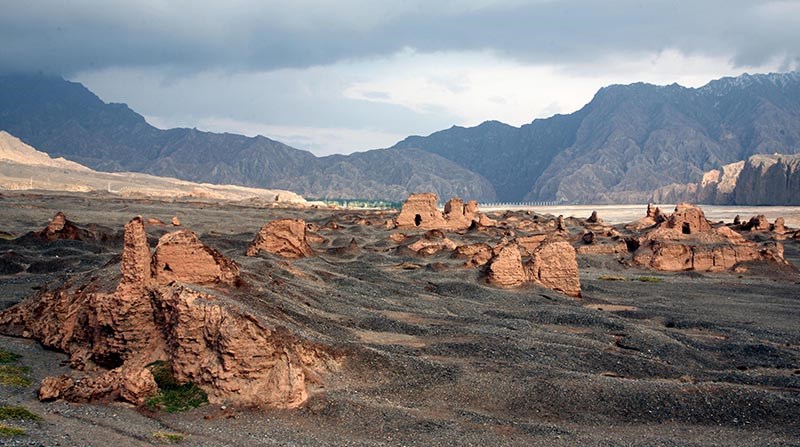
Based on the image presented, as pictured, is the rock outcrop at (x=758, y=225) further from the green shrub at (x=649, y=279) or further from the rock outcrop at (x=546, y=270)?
the rock outcrop at (x=546, y=270)

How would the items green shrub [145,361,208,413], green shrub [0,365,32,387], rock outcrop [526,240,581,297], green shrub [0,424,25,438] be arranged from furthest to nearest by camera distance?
1. rock outcrop [526,240,581,297]
2. green shrub [0,365,32,387]
3. green shrub [145,361,208,413]
4. green shrub [0,424,25,438]

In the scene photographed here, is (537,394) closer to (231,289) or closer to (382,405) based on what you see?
(382,405)

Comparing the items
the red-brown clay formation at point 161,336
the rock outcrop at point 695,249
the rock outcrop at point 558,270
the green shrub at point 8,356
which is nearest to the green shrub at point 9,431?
the red-brown clay formation at point 161,336

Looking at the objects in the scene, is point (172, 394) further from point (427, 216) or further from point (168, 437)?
point (427, 216)

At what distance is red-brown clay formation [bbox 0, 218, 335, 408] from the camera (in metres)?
15.7

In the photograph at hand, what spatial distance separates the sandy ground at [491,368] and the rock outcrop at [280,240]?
1.57m

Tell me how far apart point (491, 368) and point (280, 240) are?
2148 cm

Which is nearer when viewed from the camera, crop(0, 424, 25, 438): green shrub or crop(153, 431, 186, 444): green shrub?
crop(0, 424, 25, 438): green shrub

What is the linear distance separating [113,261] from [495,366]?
11.1 metres

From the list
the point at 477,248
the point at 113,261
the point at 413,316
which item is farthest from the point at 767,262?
the point at 113,261


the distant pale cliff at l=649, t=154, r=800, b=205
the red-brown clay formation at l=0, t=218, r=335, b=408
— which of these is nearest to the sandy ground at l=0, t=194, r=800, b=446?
the red-brown clay formation at l=0, t=218, r=335, b=408

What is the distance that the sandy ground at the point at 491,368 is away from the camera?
14.5 m

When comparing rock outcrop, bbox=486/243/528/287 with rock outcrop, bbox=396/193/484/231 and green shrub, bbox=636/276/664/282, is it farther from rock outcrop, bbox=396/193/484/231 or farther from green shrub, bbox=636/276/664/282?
rock outcrop, bbox=396/193/484/231

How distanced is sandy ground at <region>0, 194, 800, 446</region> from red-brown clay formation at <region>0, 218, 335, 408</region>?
540 millimetres
